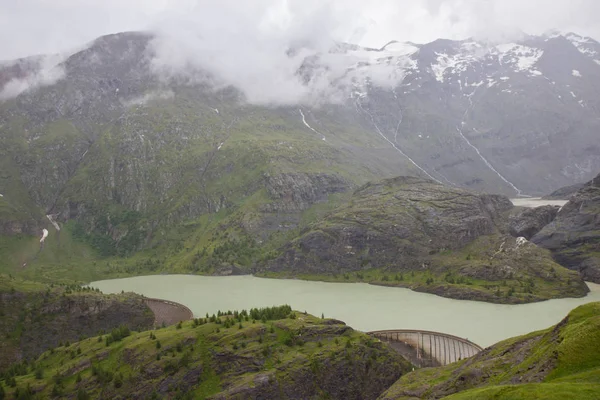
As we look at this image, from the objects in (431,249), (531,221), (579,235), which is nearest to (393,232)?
(431,249)

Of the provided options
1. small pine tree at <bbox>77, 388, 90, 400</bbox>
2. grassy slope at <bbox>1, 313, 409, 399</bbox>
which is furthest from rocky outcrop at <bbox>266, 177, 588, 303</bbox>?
small pine tree at <bbox>77, 388, 90, 400</bbox>

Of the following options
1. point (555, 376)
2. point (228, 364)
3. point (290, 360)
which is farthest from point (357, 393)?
point (555, 376)

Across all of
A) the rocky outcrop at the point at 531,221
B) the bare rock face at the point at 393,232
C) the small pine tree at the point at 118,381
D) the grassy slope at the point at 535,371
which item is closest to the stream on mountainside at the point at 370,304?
the bare rock face at the point at 393,232

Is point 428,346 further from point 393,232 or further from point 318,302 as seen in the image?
point 393,232

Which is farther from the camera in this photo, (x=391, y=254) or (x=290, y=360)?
(x=391, y=254)

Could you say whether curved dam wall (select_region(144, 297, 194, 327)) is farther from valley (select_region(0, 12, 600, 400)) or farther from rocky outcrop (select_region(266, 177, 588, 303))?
rocky outcrop (select_region(266, 177, 588, 303))

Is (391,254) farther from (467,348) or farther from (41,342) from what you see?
(41,342)

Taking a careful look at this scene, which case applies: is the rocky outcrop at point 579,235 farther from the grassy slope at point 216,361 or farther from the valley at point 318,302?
the grassy slope at point 216,361
